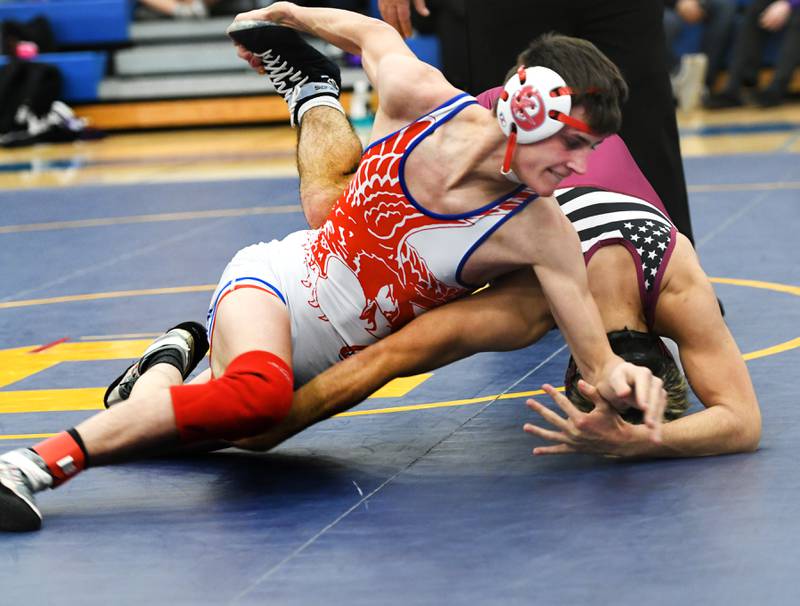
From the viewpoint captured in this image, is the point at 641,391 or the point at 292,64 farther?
the point at 292,64

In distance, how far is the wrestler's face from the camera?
117 inches

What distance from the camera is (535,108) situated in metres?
2.92

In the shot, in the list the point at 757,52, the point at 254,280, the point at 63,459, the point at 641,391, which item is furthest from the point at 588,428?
the point at 757,52

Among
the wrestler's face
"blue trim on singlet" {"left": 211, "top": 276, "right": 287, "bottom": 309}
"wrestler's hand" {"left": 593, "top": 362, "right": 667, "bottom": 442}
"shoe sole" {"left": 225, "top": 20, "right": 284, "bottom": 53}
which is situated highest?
"shoe sole" {"left": 225, "top": 20, "right": 284, "bottom": 53}

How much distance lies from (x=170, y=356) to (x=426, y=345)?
27.0 inches

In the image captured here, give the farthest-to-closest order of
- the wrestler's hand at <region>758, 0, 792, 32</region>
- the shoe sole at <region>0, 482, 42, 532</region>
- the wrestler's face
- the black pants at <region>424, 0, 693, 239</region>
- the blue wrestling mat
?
the wrestler's hand at <region>758, 0, 792, 32</region> → the black pants at <region>424, 0, 693, 239</region> → the wrestler's face → the shoe sole at <region>0, 482, 42, 532</region> → the blue wrestling mat

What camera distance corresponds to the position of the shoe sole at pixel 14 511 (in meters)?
2.86

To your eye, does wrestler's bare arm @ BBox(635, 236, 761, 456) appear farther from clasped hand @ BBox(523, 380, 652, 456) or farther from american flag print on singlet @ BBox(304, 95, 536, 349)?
american flag print on singlet @ BBox(304, 95, 536, 349)

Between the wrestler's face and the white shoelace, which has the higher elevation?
the white shoelace

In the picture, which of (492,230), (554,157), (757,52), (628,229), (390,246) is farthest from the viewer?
(757,52)

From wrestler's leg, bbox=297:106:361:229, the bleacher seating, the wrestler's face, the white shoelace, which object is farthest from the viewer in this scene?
the bleacher seating

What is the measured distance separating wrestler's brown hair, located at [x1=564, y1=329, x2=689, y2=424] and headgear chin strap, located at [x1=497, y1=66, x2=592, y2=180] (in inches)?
19.6

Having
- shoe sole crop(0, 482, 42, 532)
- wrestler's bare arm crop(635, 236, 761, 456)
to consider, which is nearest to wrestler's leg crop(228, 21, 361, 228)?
wrestler's bare arm crop(635, 236, 761, 456)

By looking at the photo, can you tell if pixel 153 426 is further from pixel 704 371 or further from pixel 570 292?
pixel 704 371
